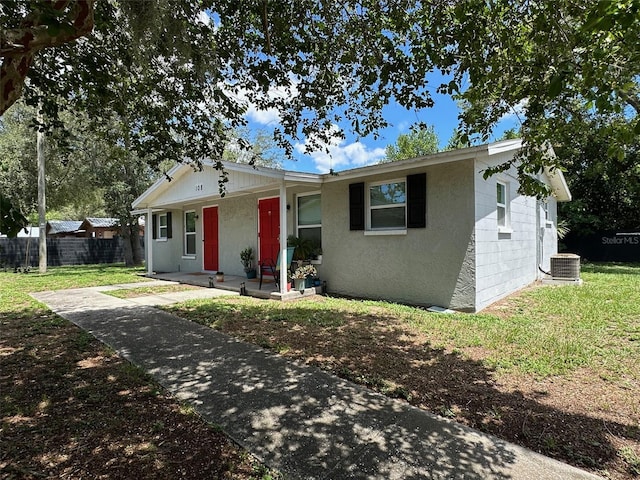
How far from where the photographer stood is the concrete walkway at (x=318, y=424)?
226 centimetres

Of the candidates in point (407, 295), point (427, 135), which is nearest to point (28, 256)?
point (407, 295)

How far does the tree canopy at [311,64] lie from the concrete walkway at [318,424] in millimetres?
2335

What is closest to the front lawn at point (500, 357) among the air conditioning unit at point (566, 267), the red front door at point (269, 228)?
the air conditioning unit at point (566, 267)

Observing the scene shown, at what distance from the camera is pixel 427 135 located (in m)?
31.1

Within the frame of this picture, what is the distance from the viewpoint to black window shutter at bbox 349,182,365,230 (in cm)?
798

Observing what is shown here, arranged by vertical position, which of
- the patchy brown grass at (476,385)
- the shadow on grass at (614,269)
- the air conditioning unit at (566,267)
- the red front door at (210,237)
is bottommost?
the patchy brown grass at (476,385)

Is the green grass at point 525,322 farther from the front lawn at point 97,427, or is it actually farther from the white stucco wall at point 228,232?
the white stucco wall at point 228,232

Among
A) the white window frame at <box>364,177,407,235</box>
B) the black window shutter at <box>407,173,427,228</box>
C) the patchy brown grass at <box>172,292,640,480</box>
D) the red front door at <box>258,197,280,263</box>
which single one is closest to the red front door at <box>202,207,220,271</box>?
the red front door at <box>258,197,280,263</box>

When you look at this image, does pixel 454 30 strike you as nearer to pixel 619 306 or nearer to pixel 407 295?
pixel 407 295

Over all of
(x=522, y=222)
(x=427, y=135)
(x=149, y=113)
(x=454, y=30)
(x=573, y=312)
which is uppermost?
(x=427, y=135)

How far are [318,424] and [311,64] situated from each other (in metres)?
4.29

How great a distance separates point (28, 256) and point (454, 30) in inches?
882

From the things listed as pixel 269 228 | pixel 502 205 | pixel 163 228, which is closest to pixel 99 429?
pixel 269 228

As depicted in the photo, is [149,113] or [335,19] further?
[149,113]
